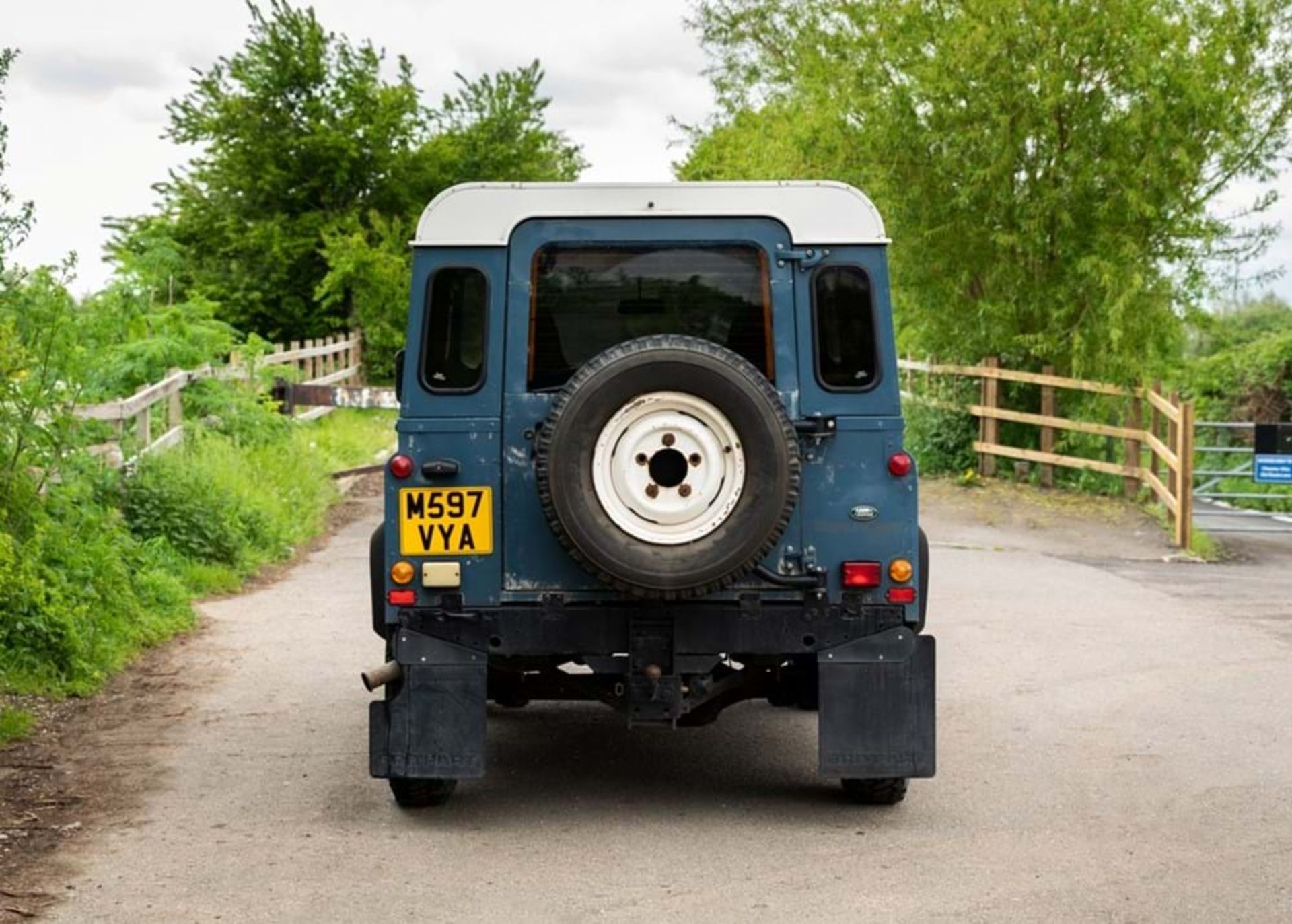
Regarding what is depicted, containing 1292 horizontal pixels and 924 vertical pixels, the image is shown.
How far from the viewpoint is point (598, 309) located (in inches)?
313

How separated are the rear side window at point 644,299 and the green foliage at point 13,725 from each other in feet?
11.3

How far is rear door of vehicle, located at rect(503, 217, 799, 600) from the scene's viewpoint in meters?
7.81

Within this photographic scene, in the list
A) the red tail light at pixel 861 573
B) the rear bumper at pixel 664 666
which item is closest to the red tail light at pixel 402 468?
the rear bumper at pixel 664 666

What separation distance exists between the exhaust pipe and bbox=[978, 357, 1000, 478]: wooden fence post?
17385 millimetres

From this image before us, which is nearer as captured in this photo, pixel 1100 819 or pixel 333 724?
pixel 1100 819

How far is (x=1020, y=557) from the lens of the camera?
1834cm

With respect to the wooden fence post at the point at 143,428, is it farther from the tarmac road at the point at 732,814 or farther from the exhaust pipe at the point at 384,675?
the exhaust pipe at the point at 384,675

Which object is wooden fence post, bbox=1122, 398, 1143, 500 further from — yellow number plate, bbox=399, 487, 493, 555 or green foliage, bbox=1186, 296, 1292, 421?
yellow number plate, bbox=399, 487, 493, 555

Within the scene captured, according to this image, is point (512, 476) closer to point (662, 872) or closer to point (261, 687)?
point (662, 872)

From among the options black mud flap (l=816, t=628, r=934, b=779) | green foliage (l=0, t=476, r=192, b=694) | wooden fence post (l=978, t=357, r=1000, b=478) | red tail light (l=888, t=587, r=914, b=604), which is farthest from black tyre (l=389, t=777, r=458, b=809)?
wooden fence post (l=978, t=357, r=1000, b=478)

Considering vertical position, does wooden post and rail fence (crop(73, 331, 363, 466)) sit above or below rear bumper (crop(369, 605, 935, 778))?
above

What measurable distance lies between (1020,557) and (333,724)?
32.1 feet

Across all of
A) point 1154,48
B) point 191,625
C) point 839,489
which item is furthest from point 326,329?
point 839,489

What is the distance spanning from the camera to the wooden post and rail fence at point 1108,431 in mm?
19359
